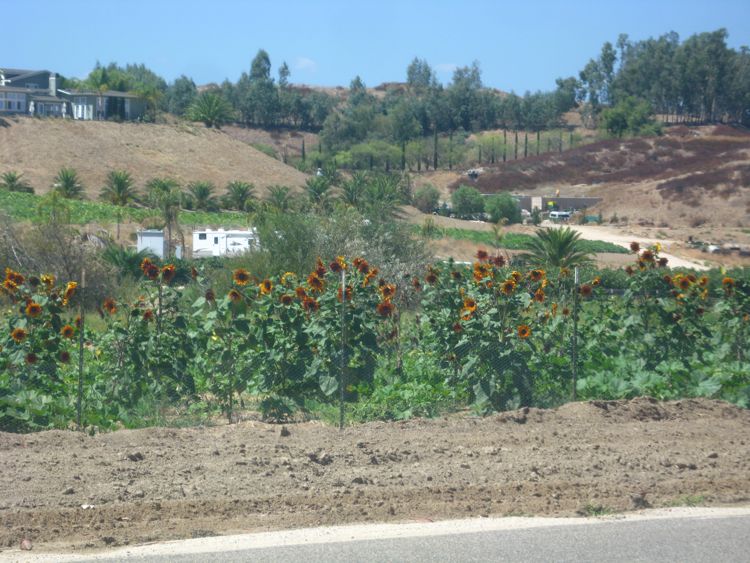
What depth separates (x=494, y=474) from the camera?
888cm

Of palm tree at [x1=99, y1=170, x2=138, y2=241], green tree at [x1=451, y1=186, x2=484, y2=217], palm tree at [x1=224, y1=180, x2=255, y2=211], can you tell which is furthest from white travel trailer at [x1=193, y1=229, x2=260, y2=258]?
green tree at [x1=451, y1=186, x2=484, y2=217]

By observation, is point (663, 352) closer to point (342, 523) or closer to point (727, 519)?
point (727, 519)

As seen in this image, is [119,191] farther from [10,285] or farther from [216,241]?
[10,285]

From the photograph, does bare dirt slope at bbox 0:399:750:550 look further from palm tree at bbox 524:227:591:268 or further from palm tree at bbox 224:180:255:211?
palm tree at bbox 224:180:255:211

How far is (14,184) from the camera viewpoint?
69438mm

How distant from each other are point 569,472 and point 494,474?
71cm

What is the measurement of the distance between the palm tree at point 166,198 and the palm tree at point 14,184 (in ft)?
28.3

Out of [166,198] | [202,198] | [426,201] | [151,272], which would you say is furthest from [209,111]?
[151,272]

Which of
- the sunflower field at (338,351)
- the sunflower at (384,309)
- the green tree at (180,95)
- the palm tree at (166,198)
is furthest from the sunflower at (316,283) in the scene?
the green tree at (180,95)

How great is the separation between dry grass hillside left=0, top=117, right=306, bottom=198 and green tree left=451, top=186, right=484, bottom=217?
1566cm

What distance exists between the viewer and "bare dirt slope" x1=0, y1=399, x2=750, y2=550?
7734 mm

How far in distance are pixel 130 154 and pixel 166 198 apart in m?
33.9

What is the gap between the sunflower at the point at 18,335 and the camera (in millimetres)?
10492

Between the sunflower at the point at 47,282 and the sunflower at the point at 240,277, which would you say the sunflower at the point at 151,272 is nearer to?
the sunflower at the point at 240,277
